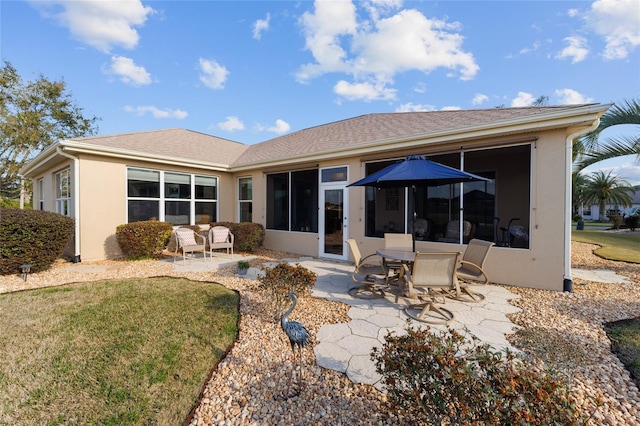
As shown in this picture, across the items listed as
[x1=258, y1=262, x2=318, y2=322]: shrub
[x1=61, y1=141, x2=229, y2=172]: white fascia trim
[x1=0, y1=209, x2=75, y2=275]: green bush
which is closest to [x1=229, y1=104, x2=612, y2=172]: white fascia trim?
[x1=61, y1=141, x2=229, y2=172]: white fascia trim

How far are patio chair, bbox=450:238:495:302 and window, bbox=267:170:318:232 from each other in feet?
15.2

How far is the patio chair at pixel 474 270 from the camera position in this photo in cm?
454

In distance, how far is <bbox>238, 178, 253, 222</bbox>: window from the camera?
10.6 meters

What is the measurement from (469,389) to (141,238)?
28.1 ft

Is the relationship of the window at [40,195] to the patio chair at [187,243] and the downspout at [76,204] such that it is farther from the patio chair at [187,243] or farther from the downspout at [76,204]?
the patio chair at [187,243]

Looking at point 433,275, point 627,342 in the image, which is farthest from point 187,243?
point 627,342

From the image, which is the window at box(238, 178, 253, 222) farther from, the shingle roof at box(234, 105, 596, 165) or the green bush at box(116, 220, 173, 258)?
the green bush at box(116, 220, 173, 258)

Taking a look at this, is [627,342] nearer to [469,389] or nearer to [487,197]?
[469,389]

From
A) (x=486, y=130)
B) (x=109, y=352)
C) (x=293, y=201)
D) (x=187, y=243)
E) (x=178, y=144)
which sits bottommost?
(x=109, y=352)

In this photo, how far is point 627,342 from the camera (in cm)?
321

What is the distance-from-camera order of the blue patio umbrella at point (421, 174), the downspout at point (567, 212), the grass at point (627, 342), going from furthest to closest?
the downspout at point (567, 212)
the blue patio umbrella at point (421, 174)
the grass at point (627, 342)

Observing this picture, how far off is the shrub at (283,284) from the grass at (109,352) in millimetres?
592

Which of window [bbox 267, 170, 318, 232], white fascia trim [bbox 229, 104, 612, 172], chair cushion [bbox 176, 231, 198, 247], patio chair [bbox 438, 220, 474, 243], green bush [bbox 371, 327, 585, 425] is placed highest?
white fascia trim [bbox 229, 104, 612, 172]

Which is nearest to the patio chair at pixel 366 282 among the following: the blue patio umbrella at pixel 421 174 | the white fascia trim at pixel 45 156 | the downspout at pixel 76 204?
the blue patio umbrella at pixel 421 174
